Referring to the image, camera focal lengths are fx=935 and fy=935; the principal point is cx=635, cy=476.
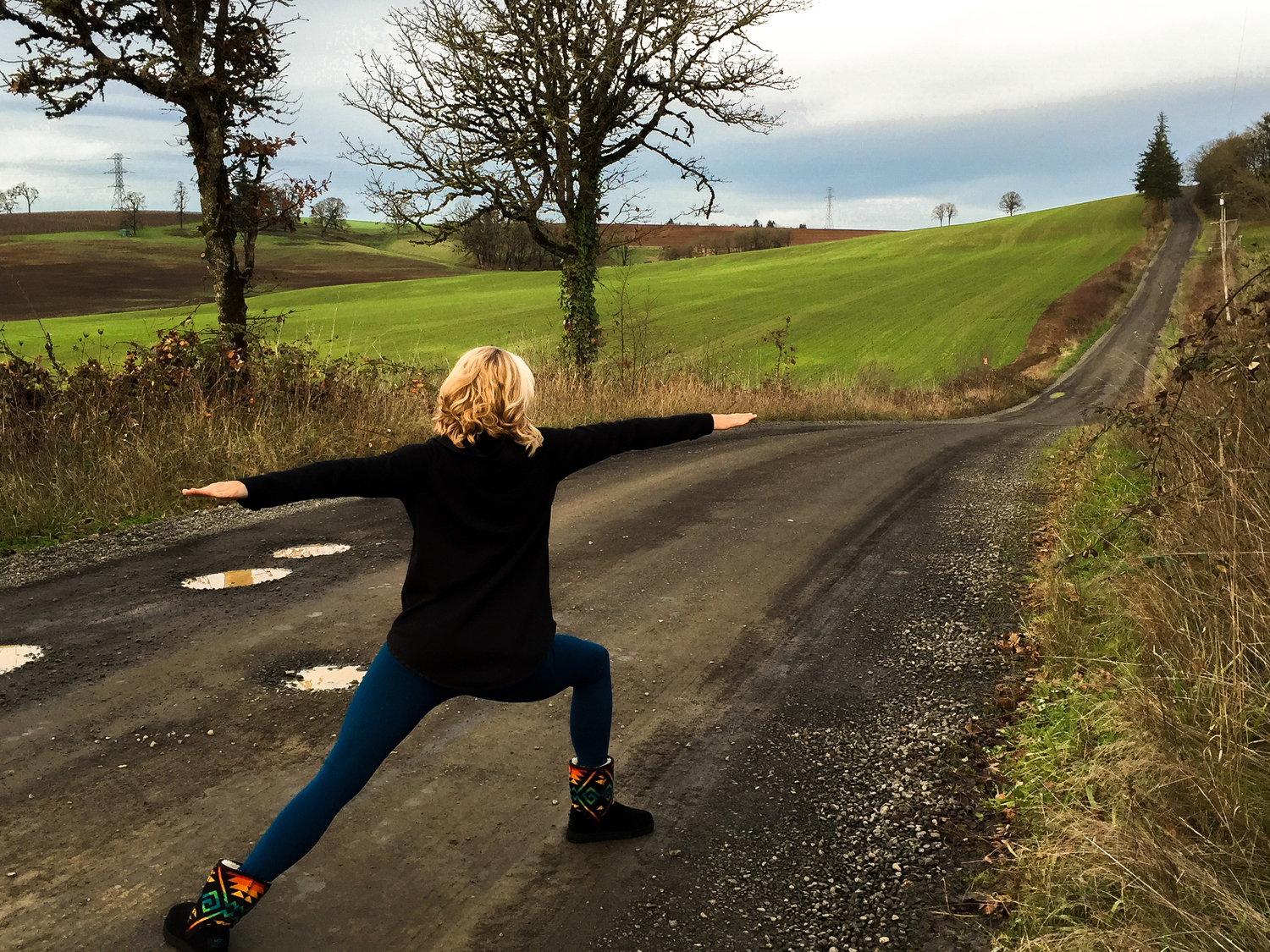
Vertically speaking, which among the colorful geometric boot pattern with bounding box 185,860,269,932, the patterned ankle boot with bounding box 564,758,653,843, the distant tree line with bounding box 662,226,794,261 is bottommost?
the patterned ankle boot with bounding box 564,758,653,843

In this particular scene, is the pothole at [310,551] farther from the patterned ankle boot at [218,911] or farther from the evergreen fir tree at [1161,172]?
the evergreen fir tree at [1161,172]

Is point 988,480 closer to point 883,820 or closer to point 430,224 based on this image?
point 883,820

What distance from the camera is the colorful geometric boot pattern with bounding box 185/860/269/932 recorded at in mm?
2801

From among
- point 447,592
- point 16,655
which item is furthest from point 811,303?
point 447,592

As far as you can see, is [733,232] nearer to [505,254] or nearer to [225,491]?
[505,254]

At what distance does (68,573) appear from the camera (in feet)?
22.1

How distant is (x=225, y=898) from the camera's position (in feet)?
9.23

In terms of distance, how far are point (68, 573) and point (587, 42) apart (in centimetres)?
1507

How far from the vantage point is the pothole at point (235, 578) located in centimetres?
651

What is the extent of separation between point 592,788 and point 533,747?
0.85m

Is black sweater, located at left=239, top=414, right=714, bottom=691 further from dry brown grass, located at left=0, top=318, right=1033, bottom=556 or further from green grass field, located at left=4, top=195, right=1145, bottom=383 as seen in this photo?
green grass field, located at left=4, top=195, right=1145, bottom=383

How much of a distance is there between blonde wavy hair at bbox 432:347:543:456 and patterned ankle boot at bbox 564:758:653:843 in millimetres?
1306

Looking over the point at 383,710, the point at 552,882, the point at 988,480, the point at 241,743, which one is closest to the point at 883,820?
the point at 552,882

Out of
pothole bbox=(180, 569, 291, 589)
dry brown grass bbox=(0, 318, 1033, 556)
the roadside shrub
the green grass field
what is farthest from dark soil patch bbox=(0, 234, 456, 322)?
pothole bbox=(180, 569, 291, 589)
